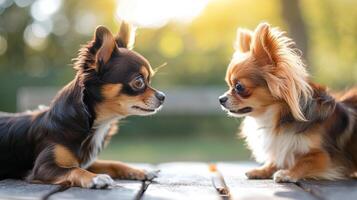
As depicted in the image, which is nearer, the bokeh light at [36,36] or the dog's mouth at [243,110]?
the dog's mouth at [243,110]

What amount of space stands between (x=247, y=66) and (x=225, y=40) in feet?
44.2

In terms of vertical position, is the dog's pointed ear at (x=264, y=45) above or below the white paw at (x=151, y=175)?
above

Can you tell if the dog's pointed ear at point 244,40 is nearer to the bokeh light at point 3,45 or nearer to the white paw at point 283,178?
the white paw at point 283,178

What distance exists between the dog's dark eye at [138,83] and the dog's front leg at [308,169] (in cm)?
114

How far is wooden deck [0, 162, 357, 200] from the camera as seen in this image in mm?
3129

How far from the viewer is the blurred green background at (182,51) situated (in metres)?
12.4

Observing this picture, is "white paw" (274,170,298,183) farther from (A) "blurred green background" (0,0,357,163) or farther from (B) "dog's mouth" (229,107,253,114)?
(A) "blurred green background" (0,0,357,163)

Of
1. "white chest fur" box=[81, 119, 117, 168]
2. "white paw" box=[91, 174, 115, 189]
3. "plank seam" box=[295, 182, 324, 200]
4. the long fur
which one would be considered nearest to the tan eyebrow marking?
"white chest fur" box=[81, 119, 117, 168]

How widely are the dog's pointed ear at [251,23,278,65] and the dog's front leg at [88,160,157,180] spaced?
1.21 metres

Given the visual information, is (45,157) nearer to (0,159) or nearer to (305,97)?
(0,159)

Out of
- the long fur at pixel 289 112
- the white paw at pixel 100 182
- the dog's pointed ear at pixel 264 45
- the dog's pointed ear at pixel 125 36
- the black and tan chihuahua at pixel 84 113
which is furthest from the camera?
the dog's pointed ear at pixel 125 36

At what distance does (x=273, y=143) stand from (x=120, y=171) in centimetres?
119

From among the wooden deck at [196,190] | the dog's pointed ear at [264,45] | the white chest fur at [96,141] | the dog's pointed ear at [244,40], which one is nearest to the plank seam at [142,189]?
the wooden deck at [196,190]

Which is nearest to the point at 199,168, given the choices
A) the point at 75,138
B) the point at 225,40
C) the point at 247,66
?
the point at 247,66
